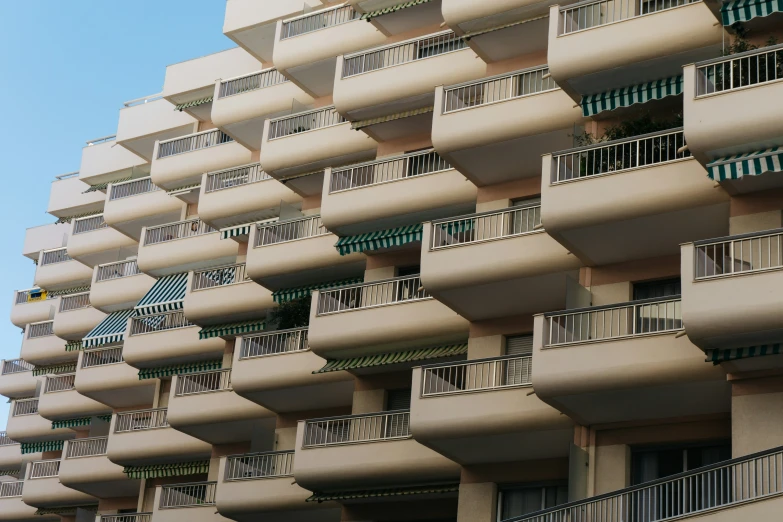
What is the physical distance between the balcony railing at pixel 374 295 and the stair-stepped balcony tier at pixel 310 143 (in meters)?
4.72

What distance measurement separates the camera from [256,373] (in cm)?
3562

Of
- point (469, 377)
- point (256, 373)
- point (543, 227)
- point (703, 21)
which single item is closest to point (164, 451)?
point (256, 373)

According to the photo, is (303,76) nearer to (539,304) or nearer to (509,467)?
(539,304)

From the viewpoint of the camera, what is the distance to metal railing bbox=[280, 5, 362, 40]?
39.3m

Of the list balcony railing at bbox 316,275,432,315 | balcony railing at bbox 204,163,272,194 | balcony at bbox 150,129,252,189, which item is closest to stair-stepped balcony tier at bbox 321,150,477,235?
balcony railing at bbox 316,275,432,315

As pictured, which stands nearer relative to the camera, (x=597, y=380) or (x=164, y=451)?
(x=597, y=380)

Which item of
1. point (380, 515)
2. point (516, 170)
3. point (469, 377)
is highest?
point (516, 170)

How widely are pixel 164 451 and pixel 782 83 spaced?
25327 millimetres

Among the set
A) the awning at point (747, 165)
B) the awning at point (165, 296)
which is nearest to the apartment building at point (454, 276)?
the awning at point (747, 165)

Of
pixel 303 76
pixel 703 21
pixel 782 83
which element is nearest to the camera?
pixel 782 83

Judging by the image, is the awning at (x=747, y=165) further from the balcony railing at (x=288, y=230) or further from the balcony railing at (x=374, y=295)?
the balcony railing at (x=288, y=230)

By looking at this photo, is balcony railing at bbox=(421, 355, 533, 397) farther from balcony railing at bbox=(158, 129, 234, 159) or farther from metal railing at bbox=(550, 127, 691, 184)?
balcony railing at bbox=(158, 129, 234, 159)

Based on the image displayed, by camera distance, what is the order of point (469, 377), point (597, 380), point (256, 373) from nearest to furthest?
point (597, 380) < point (469, 377) < point (256, 373)

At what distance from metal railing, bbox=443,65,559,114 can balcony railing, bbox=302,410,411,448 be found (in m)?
7.86
